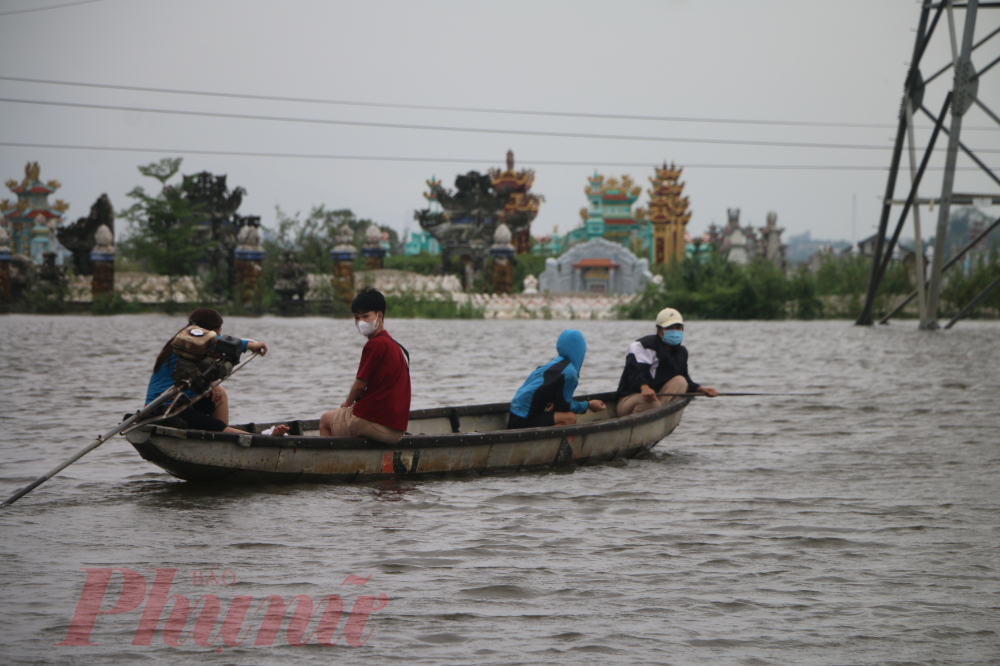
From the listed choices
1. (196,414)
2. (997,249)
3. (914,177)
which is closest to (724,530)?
(196,414)

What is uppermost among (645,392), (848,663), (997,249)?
(997,249)

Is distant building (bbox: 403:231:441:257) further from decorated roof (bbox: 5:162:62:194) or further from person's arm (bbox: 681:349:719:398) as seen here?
person's arm (bbox: 681:349:719:398)

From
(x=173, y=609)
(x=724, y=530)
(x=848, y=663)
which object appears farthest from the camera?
(x=724, y=530)

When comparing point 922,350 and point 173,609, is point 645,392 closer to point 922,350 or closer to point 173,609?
point 173,609

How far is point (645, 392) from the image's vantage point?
10086mm

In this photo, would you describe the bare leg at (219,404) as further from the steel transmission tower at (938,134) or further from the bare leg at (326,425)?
the steel transmission tower at (938,134)

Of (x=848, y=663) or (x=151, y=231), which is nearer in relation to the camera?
(x=848, y=663)

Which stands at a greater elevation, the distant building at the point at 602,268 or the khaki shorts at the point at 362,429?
the distant building at the point at 602,268

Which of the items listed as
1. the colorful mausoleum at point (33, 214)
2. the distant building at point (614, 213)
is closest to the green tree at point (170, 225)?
the colorful mausoleum at point (33, 214)

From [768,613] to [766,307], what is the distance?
43.6 metres

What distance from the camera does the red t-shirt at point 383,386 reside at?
26.0ft

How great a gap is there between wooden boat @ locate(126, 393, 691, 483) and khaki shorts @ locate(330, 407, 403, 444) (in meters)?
0.07

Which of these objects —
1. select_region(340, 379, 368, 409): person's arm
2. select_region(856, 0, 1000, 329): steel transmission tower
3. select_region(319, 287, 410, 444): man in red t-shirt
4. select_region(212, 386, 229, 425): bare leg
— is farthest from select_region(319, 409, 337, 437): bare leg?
select_region(856, 0, 1000, 329): steel transmission tower

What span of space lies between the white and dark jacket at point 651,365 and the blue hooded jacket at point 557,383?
1112mm
